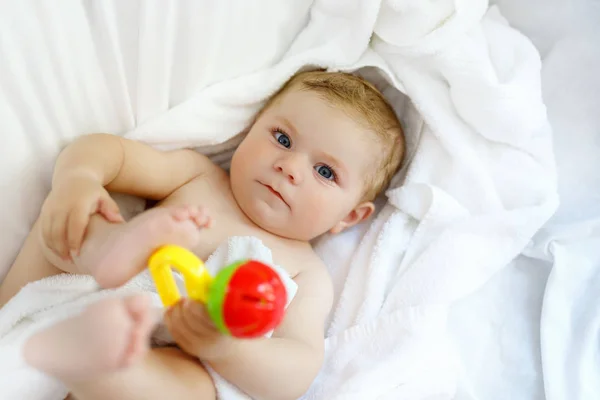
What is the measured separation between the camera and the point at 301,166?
97 centimetres

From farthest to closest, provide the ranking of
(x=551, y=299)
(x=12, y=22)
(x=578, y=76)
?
(x=578, y=76)
(x=551, y=299)
(x=12, y=22)

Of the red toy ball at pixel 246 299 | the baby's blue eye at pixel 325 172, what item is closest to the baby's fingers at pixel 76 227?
the red toy ball at pixel 246 299

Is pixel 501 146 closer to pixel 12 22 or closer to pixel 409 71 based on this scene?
pixel 409 71

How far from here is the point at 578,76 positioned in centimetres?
121

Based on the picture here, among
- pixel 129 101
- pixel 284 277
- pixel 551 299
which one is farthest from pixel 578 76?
pixel 129 101

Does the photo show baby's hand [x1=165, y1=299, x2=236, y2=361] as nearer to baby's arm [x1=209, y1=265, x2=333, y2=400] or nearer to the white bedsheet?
baby's arm [x1=209, y1=265, x2=333, y2=400]

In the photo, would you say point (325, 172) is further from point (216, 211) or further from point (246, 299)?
point (246, 299)

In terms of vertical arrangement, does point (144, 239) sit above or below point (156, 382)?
above

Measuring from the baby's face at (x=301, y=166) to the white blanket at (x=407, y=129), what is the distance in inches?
3.4

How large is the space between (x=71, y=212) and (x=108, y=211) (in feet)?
0.15

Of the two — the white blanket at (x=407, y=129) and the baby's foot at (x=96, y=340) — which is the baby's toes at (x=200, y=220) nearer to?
Answer: the baby's foot at (x=96, y=340)

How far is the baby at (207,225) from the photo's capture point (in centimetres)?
61

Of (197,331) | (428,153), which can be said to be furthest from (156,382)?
(428,153)

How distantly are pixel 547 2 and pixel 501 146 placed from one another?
1.18 feet
